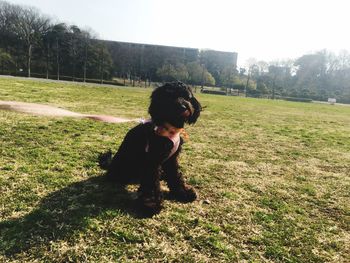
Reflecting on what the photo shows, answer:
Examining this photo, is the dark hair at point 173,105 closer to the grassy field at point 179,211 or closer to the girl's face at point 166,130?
the girl's face at point 166,130

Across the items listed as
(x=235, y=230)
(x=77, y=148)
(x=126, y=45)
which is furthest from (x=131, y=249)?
(x=126, y=45)

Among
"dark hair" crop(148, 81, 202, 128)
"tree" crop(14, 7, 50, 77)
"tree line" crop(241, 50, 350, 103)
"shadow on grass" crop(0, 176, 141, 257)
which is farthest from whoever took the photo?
"tree line" crop(241, 50, 350, 103)

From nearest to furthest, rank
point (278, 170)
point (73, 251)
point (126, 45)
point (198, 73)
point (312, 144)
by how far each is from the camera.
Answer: point (73, 251), point (278, 170), point (312, 144), point (198, 73), point (126, 45)

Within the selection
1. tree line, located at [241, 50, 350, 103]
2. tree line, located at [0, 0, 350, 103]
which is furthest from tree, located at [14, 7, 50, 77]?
tree line, located at [241, 50, 350, 103]

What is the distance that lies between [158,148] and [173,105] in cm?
54

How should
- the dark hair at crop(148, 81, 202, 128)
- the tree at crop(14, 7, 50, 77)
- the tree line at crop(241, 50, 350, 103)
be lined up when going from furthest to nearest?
the tree line at crop(241, 50, 350, 103)
the tree at crop(14, 7, 50, 77)
the dark hair at crop(148, 81, 202, 128)

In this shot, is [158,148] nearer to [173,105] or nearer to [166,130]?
[166,130]

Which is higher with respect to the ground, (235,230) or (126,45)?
(126,45)

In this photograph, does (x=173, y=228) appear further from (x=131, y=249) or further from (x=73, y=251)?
(x=73, y=251)

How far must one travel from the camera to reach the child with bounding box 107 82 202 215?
3684mm

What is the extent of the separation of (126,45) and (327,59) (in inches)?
2133

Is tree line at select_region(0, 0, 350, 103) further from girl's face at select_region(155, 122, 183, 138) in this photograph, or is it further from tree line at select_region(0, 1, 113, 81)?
girl's face at select_region(155, 122, 183, 138)

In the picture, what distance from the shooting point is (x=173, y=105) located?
12.2 feet

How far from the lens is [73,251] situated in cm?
277
